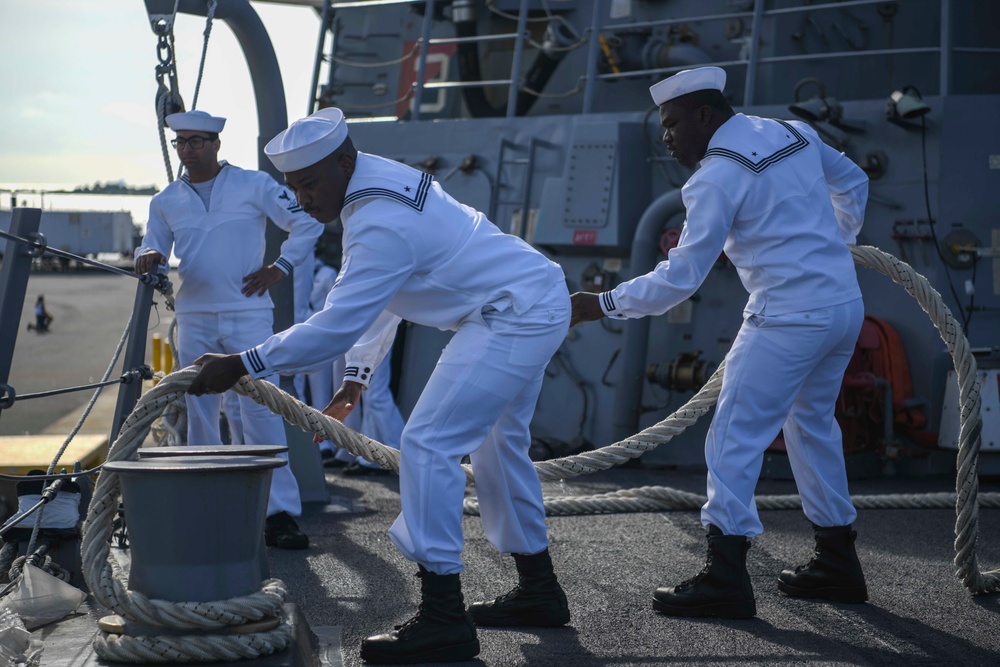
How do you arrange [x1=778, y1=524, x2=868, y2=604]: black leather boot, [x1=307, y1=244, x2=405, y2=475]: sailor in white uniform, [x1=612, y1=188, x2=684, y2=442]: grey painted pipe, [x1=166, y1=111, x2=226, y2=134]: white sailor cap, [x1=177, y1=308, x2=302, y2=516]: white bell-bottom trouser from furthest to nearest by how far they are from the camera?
[x1=612, y1=188, x2=684, y2=442]: grey painted pipe < [x1=307, y1=244, x2=405, y2=475]: sailor in white uniform < [x1=177, y1=308, x2=302, y2=516]: white bell-bottom trouser < [x1=166, y1=111, x2=226, y2=134]: white sailor cap < [x1=778, y1=524, x2=868, y2=604]: black leather boot

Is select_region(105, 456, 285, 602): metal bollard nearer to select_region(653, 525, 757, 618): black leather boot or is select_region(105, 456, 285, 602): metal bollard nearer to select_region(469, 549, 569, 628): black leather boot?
select_region(469, 549, 569, 628): black leather boot

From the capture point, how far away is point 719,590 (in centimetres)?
384

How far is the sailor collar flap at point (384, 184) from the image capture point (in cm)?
333

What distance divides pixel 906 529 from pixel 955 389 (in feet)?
6.74

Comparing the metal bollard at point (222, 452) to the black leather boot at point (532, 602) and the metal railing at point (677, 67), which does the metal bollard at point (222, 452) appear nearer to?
the black leather boot at point (532, 602)

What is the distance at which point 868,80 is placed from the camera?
29.7 ft

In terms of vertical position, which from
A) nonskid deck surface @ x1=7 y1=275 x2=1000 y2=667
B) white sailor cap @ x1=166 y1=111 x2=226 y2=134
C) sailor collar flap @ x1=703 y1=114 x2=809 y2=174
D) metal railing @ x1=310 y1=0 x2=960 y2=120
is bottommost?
nonskid deck surface @ x1=7 y1=275 x2=1000 y2=667

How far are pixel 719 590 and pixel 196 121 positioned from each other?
3.12 metres

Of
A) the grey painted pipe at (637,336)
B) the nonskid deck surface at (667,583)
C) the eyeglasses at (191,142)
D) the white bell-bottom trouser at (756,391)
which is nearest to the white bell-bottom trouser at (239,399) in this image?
the nonskid deck surface at (667,583)

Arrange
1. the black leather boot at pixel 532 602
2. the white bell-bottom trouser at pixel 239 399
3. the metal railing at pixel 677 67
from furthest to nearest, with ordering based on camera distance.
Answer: the metal railing at pixel 677 67
the white bell-bottom trouser at pixel 239 399
the black leather boot at pixel 532 602

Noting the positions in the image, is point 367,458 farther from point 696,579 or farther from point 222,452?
point 696,579

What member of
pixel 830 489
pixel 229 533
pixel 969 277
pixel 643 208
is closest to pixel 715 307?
pixel 643 208

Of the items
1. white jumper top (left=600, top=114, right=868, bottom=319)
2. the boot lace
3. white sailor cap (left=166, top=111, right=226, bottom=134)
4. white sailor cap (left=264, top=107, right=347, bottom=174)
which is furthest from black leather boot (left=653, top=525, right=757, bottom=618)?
white sailor cap (left=166, top=111, right=226, bottom=134)

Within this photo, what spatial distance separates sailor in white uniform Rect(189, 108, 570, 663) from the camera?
325 centimetres
